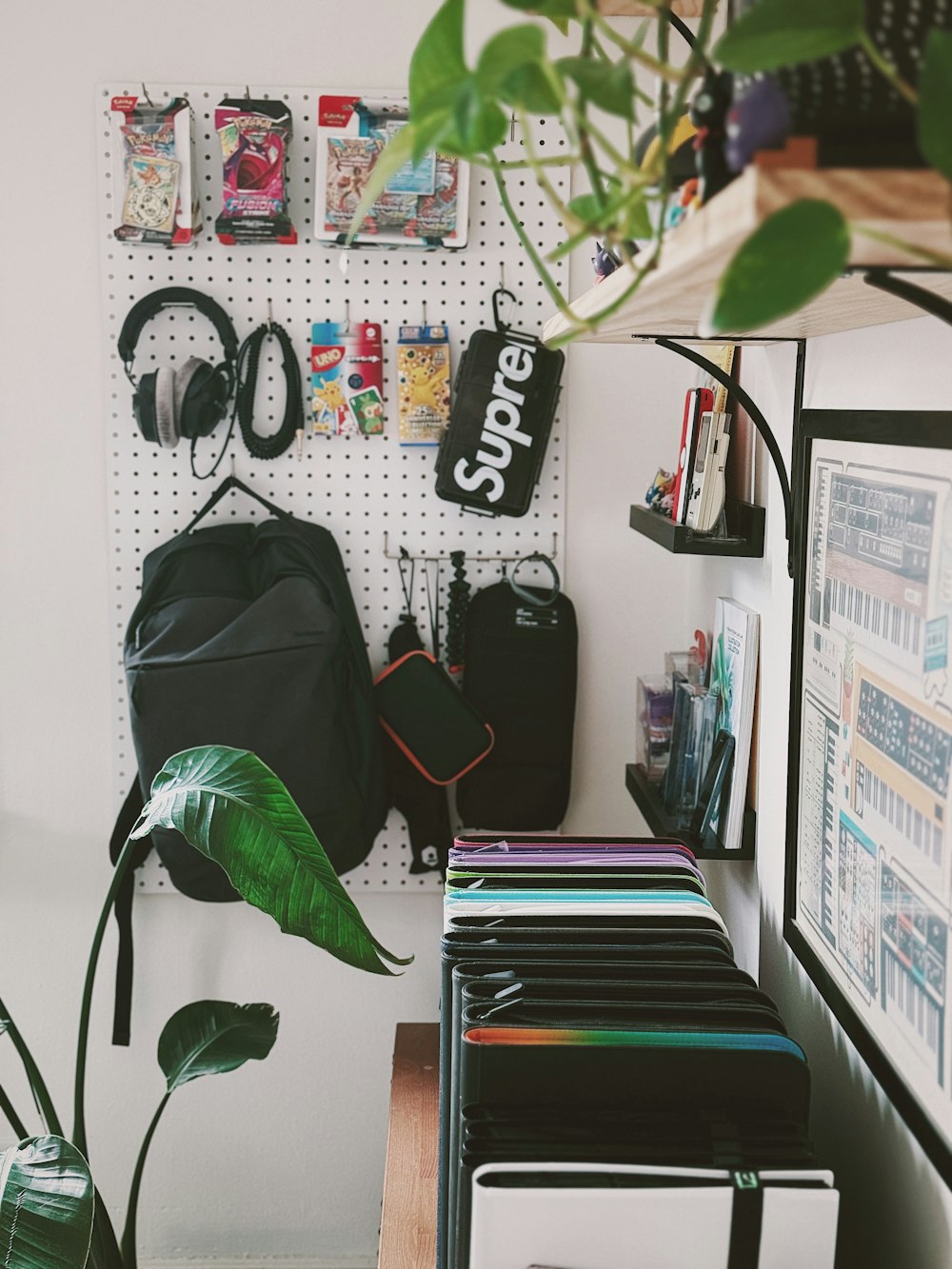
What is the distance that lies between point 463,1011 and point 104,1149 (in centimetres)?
152

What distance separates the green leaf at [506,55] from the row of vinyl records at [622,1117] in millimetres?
736

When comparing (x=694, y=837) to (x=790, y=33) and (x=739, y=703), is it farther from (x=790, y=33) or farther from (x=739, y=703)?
(x=790, y=33)

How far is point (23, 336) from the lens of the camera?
6.61 feet

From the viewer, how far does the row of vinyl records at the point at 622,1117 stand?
0.90 meters

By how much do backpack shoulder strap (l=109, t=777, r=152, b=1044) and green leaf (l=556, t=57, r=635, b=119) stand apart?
1.70 m

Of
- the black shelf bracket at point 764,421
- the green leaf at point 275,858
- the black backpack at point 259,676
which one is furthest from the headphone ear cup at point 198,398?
the black shelf bracket at point 764,421

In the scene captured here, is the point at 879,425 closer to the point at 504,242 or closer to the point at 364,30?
the point at 504,242

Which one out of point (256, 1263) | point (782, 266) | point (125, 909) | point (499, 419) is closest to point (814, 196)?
point (782, 266)

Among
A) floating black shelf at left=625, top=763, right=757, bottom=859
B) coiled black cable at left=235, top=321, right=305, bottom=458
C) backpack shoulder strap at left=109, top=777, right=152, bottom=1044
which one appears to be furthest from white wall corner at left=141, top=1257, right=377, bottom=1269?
coiled black cable at left=235, top=321, right=305, bottom=458

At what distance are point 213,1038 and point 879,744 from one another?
1.28 meters

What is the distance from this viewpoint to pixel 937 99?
467mm

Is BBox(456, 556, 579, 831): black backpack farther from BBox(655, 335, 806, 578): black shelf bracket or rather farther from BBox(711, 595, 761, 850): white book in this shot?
BBox(655, 335, 806, 578): black shelf bracket

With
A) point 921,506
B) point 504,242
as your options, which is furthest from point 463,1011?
point 504,242

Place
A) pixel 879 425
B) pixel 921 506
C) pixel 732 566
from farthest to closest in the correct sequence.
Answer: pixel 732 566
pixel 879 425
pixel 921 506
